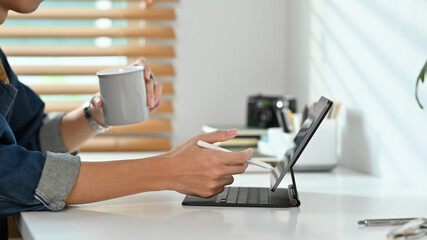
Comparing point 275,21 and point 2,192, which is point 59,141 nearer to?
point 2,192

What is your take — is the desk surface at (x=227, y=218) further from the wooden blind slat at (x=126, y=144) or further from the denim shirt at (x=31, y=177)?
the wooden blind slat at (x=126, y=144)

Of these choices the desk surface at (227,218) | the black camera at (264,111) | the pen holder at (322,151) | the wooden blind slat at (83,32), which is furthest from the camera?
the wooden blind slat at (83,32)

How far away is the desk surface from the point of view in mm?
884

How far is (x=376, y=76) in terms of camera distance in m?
1.49

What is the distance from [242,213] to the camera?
1.03 m

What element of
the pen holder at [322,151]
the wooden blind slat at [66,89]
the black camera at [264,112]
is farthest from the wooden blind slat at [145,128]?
the pen holder at [322,151]

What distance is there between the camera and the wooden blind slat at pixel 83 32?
2.15 meters

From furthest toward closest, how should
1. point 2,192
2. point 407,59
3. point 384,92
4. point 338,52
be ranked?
1. point 338,52
2. point 384,92
3. point 407,59
4. point 2,192

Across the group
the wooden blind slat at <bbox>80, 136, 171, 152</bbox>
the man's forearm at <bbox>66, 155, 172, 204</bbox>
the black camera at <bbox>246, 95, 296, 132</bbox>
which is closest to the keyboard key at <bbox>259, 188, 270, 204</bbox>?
the man's forearm at <bbox>66, 155, 172, 204</bbox>

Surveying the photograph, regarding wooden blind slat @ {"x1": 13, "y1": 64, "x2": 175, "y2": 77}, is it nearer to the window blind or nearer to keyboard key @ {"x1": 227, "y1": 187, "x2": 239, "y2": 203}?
the window blind

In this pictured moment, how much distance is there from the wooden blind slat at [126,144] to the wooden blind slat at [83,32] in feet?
1.20

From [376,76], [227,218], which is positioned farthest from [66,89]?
[227,218]

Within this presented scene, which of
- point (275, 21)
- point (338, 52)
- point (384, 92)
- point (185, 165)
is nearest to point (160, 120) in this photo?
point (275, 21)

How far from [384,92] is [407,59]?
126 millimetres
